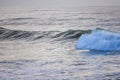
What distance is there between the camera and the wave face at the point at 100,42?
69.1 feet

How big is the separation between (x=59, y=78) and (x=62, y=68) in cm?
196

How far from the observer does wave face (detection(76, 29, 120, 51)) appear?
21.1 metres

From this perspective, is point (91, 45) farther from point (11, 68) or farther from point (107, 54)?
point (11, 68)

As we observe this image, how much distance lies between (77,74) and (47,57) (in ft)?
15.2

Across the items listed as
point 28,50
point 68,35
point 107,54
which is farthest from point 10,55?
point 68,35

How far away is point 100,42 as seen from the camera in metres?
21.3

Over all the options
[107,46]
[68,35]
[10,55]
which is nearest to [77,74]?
[107,46]

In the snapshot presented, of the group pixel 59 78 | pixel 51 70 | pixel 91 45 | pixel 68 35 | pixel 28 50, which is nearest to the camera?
pixel 59 78

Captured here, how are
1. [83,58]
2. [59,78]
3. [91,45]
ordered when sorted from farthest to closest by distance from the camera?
[91,45], [83,58], [59,78]

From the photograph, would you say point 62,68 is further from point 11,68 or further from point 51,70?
point 11,68

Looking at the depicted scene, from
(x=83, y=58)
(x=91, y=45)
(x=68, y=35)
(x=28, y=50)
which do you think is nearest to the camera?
(x=83, y=58)

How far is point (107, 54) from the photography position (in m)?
20.8

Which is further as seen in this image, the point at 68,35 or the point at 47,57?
the point at 68,35

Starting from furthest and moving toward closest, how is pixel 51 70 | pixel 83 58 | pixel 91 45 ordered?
pixel 91 45, pixel 83 58, pixel 51 70
